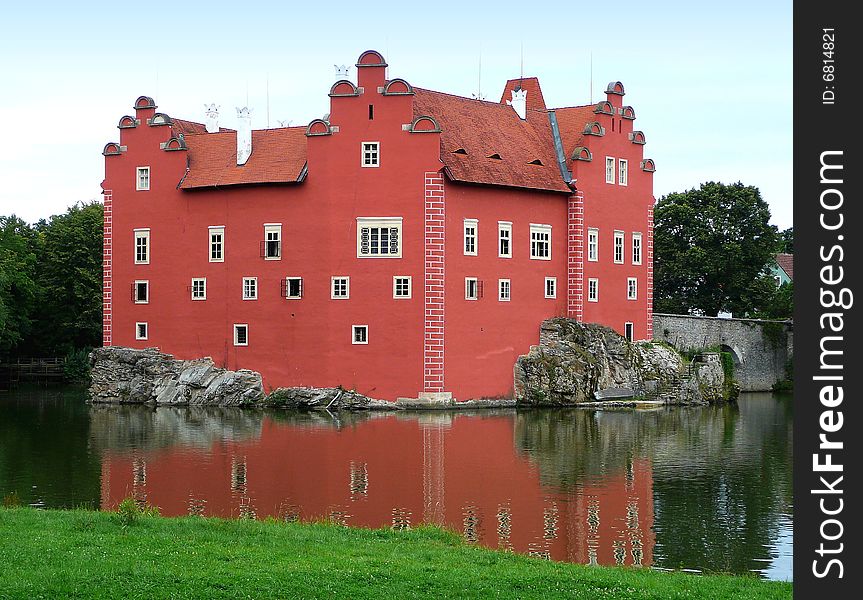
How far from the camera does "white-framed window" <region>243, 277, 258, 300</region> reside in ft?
168

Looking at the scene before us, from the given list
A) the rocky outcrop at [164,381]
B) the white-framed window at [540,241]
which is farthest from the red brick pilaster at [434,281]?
the rocky outcrop at [164,381]

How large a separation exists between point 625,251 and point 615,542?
37465 millimetres

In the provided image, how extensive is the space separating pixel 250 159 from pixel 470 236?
1019 centimetres

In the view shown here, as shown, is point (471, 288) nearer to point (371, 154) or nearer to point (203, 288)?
point (371, 154)

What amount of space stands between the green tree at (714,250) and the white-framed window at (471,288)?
24355mm

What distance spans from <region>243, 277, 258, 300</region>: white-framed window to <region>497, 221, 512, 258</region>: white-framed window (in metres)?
10.2

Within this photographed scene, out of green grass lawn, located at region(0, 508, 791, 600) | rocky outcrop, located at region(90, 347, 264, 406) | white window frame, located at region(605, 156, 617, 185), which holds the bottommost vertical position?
green grass lawn, located at region(0, 508, 791, 600)

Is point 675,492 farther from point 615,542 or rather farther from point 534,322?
point 534,322

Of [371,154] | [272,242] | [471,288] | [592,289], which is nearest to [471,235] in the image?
[471,288]

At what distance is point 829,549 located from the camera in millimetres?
10641

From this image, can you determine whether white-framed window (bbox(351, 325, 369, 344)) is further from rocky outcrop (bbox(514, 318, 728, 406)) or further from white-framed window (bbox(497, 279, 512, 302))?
rocky outcrop (bbox(514, 318, 728, 406))

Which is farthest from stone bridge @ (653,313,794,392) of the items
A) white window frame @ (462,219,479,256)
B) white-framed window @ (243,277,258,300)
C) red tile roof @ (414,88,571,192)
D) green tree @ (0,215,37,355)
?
green tree @ (0,215,37,355)

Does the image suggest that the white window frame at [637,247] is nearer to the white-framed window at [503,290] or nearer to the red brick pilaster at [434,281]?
the white-framed window at [503,290]

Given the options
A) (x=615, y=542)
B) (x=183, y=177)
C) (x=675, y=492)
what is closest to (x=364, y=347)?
(x=183, y=177)
